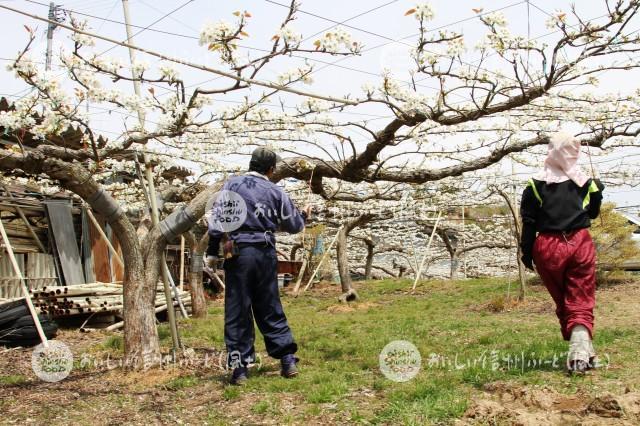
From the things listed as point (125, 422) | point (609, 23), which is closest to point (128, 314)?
point (125, 422)

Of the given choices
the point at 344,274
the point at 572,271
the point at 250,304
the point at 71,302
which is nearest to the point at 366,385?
the point at 250,304

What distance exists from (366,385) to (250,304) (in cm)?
108

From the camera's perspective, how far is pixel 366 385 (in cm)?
448

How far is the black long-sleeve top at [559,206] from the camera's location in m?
4.20

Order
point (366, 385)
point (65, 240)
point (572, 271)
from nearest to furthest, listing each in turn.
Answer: point (572, 271), point (366, 385), point (65, 240)

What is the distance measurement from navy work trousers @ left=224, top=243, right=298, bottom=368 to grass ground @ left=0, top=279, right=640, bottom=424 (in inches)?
10.5

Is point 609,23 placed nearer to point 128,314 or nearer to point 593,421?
point 593,421

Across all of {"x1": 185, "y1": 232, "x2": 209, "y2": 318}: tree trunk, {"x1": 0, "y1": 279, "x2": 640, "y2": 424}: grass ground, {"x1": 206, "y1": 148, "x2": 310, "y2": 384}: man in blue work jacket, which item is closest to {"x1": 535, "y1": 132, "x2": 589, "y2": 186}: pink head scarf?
{"x1": 0, "y1": 279, "x2": 640, "y2": 424}: grass ground

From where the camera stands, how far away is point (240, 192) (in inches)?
187

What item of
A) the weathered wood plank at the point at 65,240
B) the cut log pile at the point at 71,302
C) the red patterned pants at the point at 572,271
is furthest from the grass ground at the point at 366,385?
the weathered wood plank at the point at 65,240

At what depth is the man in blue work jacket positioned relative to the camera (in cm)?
465

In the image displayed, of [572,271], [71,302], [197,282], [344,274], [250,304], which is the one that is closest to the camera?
[572,271]

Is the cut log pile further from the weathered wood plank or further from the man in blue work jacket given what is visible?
the man in blue work jacket

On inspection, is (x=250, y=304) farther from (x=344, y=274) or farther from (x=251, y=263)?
(x=344, y=274)
